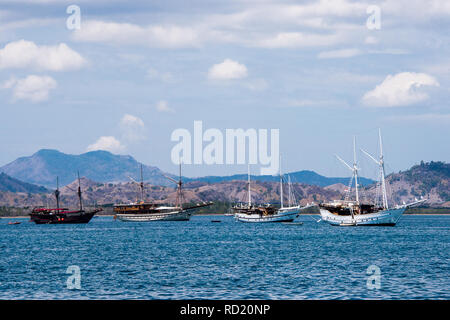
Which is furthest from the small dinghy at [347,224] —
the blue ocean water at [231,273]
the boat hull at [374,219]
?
the blue ocean water at [231,273]

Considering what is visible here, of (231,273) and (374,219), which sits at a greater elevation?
(374,219)

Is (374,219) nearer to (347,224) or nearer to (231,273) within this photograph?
(347,224)

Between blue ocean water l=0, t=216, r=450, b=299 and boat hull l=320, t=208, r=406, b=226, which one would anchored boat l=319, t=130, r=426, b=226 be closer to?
boat hull l=320, t=208, r=406, b=226

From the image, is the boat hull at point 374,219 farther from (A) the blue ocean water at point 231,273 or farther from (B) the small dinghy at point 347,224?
(A) the blue ocean water at point 231,273

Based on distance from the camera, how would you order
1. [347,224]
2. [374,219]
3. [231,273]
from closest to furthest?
[231,273], [374,219], [347,224]

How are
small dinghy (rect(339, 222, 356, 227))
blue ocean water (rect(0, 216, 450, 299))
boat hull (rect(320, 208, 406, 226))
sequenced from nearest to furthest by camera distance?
blue ocean water (rect(0, 216, 450, 299)) < boat hull (rect(320, 208, 406, 226)) < small dinghy (rect(339, 222, 356, 227))

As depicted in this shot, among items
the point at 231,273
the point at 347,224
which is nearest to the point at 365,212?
the point at 347,224

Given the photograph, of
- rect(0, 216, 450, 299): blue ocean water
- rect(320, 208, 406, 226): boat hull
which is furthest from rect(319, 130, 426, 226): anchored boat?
rect(0, 216, 450, 299): blue ocean water

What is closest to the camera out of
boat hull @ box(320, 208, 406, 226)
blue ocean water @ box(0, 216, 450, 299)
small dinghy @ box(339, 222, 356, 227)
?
blue ocean water @ box(0, 216, 450, 299)

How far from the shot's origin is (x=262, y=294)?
4253cm
